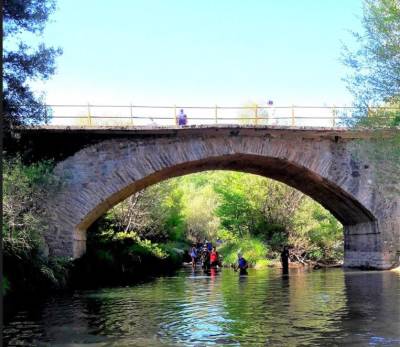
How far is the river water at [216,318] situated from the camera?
8008 millimetres

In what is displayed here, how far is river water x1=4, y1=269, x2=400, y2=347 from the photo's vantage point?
801 cm

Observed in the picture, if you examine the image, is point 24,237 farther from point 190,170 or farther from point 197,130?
point 190,170

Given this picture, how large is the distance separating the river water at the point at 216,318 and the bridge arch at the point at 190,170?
353 centimetres

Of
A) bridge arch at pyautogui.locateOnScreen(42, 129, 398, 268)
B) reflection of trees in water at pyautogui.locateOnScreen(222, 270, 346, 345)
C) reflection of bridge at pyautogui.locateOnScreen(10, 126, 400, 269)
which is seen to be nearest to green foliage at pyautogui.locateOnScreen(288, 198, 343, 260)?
bridge arch at pyautogui.locateOnScreen(42, 129, 398, 268)

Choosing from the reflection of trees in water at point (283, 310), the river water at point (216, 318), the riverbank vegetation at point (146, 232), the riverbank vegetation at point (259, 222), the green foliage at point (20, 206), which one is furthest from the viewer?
the riverbank vegetation at point (259, 222)

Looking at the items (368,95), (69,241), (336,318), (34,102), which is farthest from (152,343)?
(69,241)

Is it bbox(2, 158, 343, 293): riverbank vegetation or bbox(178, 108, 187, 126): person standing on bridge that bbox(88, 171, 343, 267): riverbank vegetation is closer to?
bbox(2, 158, 343, 293): riverbank vegetation

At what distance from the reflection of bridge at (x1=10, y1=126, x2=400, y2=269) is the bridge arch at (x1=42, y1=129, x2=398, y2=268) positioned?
33 mm

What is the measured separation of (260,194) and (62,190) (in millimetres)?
15645

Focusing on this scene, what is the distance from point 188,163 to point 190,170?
2604mm

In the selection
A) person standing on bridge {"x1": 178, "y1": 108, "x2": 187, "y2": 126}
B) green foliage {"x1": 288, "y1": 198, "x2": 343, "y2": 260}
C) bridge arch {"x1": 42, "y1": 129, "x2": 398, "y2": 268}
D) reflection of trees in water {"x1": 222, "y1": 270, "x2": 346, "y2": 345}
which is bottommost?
reflection of trees in water {"x1": 222, "y1": 270, "x2": 346, "y2": 345}

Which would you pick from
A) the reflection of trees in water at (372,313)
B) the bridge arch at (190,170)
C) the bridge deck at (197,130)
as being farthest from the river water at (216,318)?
the bridge deck at (197,130)

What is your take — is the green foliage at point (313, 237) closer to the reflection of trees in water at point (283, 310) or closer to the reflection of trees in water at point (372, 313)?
the reflection of trees in water at point (283, 310)

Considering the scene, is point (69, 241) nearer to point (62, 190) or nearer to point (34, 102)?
point (62, 190)
